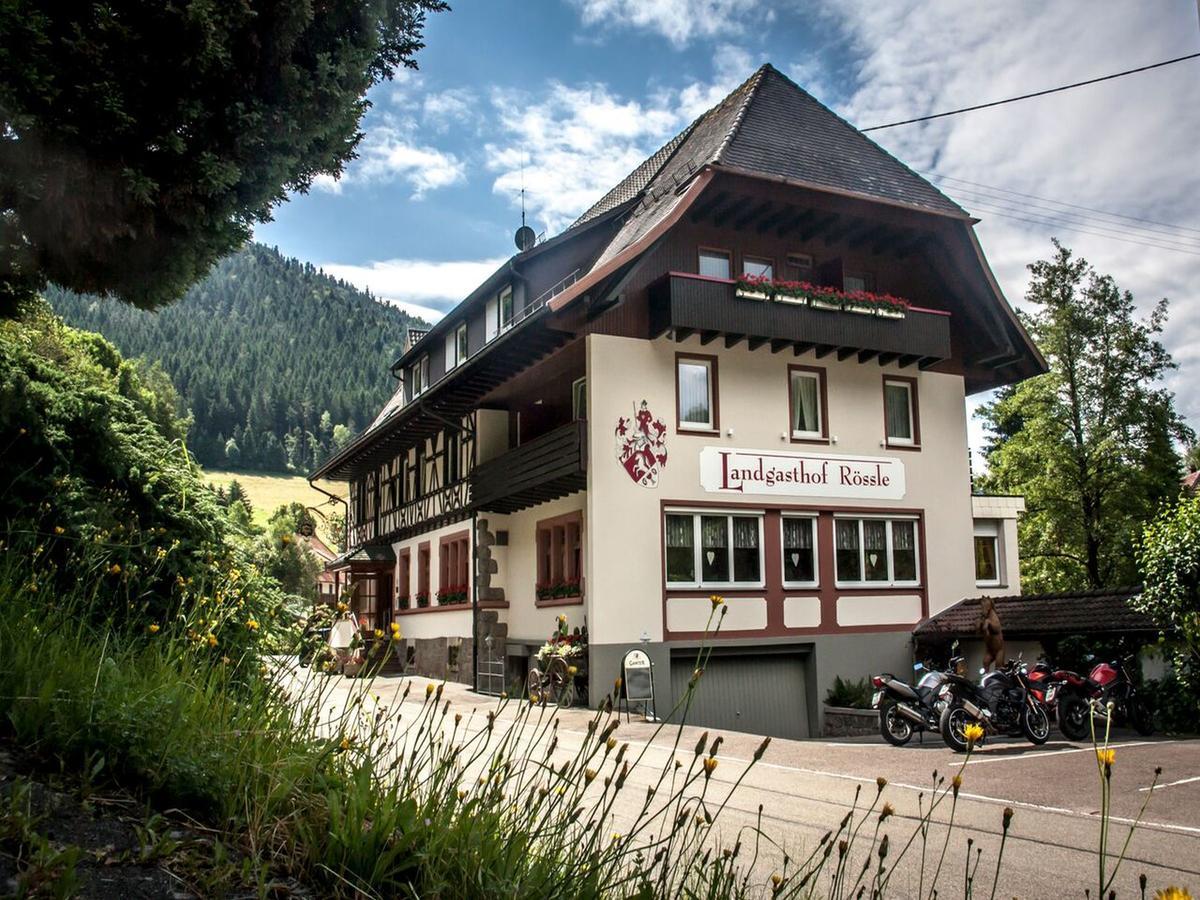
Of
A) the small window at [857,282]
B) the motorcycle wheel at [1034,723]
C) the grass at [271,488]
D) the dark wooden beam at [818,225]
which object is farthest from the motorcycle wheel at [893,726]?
the grass at [271,488]

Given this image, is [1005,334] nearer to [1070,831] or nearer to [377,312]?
[1070,831]

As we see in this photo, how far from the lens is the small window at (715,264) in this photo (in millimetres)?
22328

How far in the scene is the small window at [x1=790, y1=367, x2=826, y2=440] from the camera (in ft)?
76.2

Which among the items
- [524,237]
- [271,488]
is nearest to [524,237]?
[524,237]

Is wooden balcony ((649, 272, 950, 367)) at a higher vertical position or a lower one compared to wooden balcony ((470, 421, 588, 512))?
higher

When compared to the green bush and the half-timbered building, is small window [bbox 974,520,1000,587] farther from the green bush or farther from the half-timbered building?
the green bush

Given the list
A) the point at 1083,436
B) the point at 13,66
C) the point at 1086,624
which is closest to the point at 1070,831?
the point at 13,66

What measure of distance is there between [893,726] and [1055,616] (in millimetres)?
5415

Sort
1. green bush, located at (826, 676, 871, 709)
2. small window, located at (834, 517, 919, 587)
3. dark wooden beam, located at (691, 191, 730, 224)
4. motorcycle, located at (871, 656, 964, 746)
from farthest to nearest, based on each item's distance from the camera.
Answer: small window, located at (834, 517, 919, 587) → green bush, located at (826, 676, 871, 709) → dark wooden beam, located at (691, 191, 730, 224) → motorcycle, located at (871, 656, 964, 746)

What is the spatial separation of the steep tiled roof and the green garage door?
3.19 m

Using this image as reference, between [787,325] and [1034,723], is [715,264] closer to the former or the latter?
[787,325]

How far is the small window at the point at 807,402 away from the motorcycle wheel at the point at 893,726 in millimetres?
7960

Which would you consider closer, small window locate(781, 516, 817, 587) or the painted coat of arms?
the painted coat of arms

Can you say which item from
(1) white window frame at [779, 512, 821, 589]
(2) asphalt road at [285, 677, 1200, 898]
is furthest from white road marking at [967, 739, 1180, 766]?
(1) white window frame at [779, 512, 821, 589]
